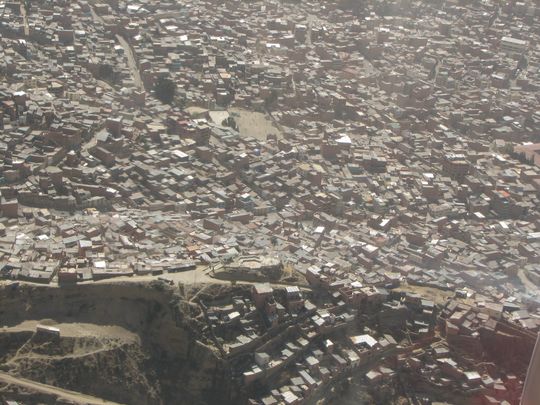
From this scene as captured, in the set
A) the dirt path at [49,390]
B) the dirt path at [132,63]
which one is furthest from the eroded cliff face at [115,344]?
the dirt path at [132,63]

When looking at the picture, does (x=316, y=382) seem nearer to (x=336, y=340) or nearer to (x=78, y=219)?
(x=336, y=340)

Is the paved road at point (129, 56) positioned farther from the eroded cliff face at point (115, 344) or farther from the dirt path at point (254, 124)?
the eroded cliff face at point (115, 344)

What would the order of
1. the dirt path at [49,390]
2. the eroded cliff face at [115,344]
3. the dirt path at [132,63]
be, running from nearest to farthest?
the dirt path at [49,390] → the eroded cliff face at [115,344] → the dirt path at [132,63]

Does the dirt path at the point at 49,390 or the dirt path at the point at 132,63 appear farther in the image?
the dirt path at the point at 132,63

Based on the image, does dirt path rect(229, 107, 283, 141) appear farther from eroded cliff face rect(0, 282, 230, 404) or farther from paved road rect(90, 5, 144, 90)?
eroded cliff face rect(0, 282, 230, 404)

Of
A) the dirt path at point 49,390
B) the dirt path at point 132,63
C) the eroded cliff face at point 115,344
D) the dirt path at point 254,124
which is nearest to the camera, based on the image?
the dirt path at point 49,390

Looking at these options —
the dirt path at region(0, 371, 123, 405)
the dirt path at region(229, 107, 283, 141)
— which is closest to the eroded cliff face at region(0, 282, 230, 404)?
the dirt path at region(0, 371, 123, 405)

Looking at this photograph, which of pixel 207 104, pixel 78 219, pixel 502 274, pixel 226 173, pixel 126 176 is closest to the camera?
pixel 78 219

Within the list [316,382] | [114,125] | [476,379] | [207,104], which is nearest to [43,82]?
[114,125]
